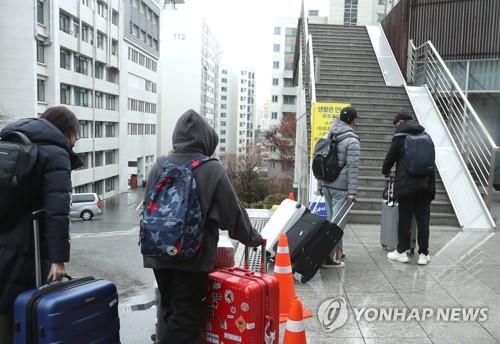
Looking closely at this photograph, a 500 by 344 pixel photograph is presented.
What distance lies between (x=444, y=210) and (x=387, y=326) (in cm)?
495

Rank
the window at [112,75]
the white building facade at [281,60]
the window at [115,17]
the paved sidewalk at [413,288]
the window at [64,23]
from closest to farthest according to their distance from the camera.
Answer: the paved sidewalk at [413,288]
the window at [64,23]
the window at [115,17]
the window at [112,75]
the white building facade at [281,60]

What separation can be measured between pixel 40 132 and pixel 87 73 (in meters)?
48.2

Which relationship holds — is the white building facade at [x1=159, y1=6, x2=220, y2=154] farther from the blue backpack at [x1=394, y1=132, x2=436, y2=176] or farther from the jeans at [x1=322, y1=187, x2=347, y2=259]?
the blue backpack at [x1=394, y1=132, x2=436, y2=176]

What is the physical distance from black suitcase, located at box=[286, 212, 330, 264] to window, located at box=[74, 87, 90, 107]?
44.3 metres

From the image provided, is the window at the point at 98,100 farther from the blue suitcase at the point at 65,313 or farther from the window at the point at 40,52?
the blue suitcase at the point at 65,313

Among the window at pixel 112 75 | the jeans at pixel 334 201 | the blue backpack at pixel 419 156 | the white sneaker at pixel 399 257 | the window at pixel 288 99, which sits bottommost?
the white sneaker at pixel 399 257

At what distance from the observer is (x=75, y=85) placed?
147ft

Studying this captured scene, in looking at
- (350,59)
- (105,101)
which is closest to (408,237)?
(350,59)

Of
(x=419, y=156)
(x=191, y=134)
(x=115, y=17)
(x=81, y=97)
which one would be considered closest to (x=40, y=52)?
(x=81, y=97)

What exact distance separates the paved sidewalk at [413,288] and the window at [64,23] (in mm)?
42139

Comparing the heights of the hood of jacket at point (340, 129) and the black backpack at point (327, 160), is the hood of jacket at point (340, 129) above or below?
above

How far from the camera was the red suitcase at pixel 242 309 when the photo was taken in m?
2.92

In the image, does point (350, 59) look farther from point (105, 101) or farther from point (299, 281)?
point (105, 101)

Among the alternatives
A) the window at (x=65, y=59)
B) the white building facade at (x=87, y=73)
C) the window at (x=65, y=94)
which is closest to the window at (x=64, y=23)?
the white building facade at (x=87, y=73)
